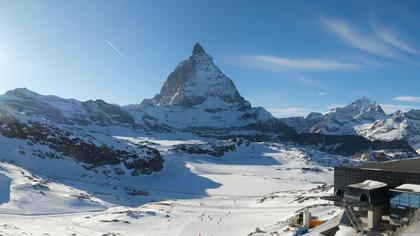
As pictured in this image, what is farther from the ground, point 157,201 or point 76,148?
point 76,148

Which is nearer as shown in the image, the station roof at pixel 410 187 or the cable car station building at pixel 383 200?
the cable car station building at pixel 383 200

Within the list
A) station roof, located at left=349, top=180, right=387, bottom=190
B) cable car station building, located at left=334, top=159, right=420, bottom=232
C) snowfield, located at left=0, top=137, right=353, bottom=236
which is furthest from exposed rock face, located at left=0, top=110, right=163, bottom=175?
cable car station building, located at left=334, top=159, right=420, bottom=232

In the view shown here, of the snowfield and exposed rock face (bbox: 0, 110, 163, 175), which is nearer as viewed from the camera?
the snowfield

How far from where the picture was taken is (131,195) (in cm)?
8544

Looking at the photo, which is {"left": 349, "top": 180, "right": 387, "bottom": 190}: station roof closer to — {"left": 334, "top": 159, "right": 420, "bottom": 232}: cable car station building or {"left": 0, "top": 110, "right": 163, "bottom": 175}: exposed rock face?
{"left": 334, "top": 159, "right": 420, "bottom": 232}: cable car station building

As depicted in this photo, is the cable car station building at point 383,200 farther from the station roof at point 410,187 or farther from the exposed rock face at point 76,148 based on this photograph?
the exposed rock face at point 76,148

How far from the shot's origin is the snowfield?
164 ft

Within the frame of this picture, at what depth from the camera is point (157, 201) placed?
8138cm

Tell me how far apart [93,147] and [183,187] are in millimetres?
31336

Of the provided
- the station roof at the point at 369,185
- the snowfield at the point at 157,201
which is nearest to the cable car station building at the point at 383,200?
the station roof at the point at 369,185

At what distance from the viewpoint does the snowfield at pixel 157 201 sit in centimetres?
5000

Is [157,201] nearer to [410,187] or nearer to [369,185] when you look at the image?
[369,185]

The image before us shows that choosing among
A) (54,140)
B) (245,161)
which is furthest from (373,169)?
(245,161)

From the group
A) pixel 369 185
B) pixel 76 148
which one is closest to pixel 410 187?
pixel 369 185
